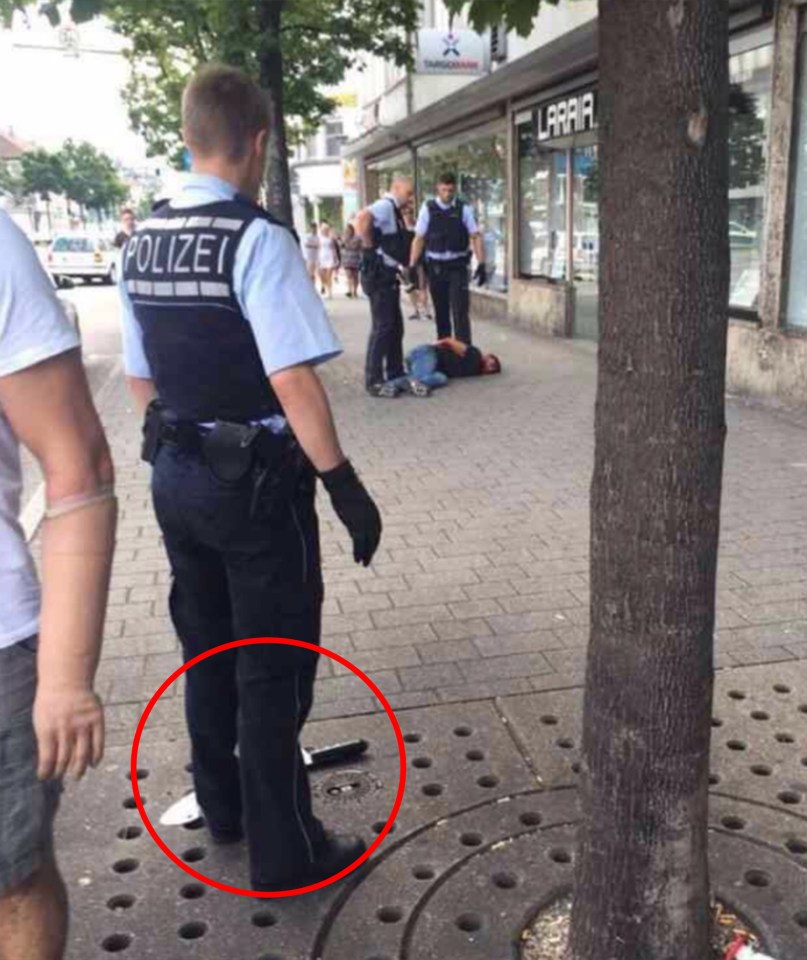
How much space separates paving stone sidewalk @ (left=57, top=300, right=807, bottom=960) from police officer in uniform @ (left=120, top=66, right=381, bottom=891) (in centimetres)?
24

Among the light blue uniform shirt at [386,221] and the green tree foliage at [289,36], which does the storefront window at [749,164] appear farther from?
the green tree foliage at [289,36]

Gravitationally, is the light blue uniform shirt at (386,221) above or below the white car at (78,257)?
above

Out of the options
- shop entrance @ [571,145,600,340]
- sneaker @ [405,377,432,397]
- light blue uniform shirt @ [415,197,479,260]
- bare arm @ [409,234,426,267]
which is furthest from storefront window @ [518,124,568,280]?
sneaker @ [405,377,432,397]

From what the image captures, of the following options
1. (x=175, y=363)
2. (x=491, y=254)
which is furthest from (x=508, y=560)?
(x=491, y=254)

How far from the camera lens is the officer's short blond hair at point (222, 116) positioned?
2500 millimetres

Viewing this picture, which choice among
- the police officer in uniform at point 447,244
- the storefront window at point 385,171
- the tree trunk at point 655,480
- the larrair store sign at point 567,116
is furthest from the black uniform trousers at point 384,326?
the storefront window at point 385,171

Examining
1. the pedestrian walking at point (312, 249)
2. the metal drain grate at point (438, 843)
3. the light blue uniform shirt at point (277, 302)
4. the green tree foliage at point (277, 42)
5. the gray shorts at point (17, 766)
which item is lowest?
the metal drain grate at point (438, 843)

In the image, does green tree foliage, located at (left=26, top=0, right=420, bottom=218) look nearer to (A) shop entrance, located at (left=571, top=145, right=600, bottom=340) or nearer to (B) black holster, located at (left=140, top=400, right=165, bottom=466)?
(A) shop entrance, located at (left=571, top=145, right=600, bottom=340)

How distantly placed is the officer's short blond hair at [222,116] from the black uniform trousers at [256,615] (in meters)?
0.75

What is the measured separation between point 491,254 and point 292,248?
15014 mm

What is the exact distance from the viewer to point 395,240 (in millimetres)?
9102

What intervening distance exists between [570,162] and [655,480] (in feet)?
38.8

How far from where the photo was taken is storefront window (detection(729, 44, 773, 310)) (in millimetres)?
8586

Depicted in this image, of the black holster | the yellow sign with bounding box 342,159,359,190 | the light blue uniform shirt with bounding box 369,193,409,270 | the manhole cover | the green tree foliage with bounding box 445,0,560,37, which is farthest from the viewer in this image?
the yellow sign with bounding box 342,159,359,190
